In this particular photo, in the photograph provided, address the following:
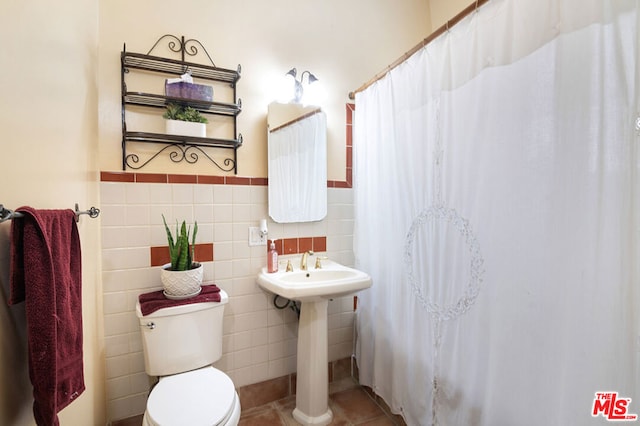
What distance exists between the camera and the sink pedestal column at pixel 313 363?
174 centimetres

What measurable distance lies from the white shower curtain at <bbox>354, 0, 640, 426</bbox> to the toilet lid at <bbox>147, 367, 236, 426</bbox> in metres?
0.96

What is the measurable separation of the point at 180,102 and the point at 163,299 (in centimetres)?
106

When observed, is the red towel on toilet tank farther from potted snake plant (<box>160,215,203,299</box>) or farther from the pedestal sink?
the pedestal sink

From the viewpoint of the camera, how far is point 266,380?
6.45ft

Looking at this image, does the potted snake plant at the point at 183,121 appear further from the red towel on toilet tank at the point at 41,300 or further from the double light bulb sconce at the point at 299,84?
the red towel on toilet tank at the point at 41,300

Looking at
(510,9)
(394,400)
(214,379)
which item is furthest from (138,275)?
(510,9)

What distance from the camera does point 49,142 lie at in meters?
0.92

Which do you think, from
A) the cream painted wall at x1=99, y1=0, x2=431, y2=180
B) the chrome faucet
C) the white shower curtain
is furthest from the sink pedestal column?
the cream painted wall at x1=99, y1=0, x2=431, y2=180

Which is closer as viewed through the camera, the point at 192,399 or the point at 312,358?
the point at 192,399

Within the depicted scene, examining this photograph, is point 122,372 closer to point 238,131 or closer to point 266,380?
point 266,380

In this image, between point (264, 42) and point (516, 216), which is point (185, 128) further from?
point (516, 216)

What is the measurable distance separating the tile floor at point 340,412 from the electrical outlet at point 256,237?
3.42ft

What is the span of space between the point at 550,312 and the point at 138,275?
72.8 inches

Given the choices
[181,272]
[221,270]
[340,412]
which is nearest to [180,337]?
[181,272]
